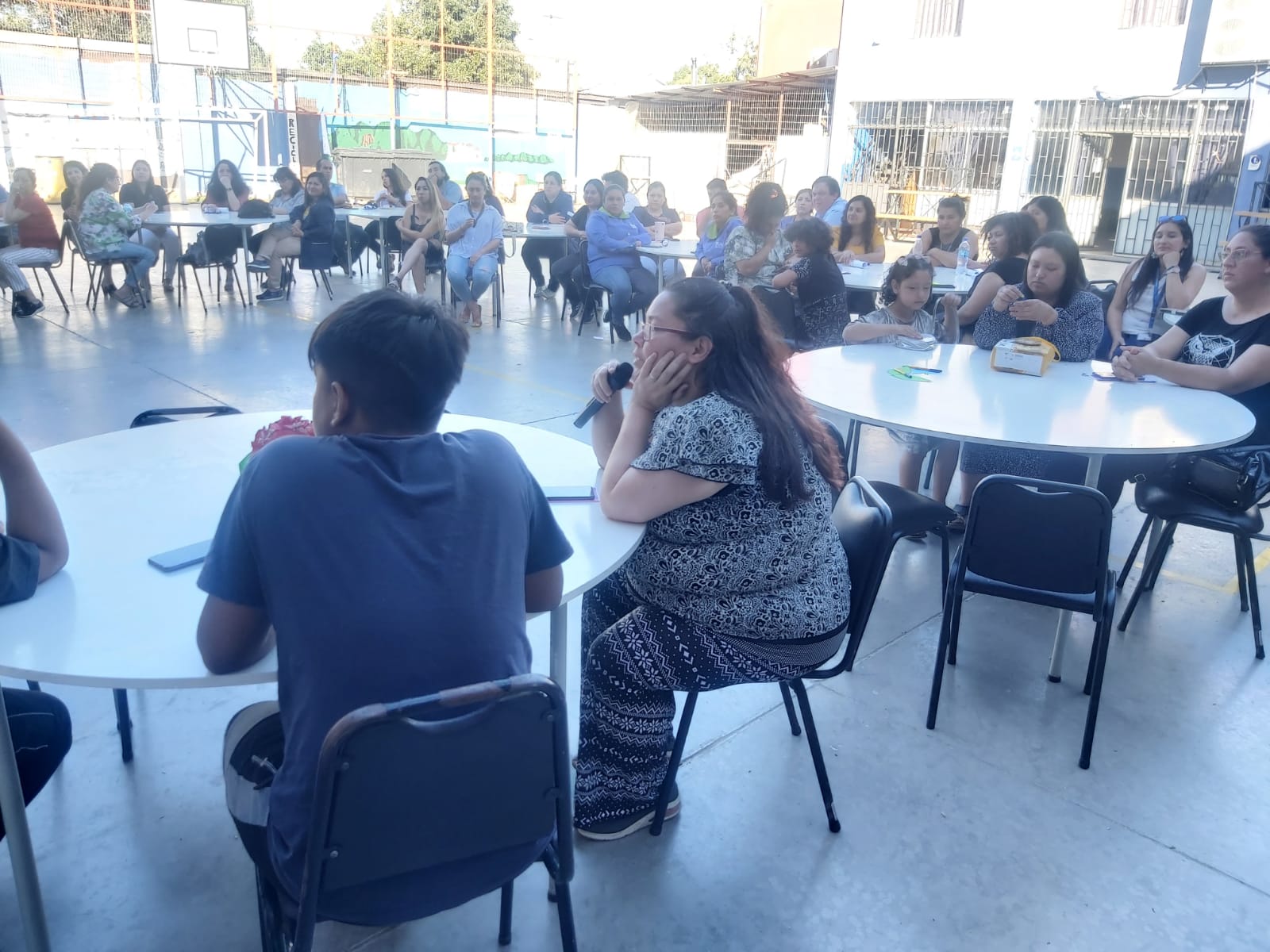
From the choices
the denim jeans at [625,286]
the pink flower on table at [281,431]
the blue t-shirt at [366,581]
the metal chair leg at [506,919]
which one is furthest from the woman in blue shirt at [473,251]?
the blue t-shirt at [366,581]

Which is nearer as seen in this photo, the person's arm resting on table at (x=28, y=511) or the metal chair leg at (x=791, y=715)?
the person's arm resting on table at (x=28, y=511)

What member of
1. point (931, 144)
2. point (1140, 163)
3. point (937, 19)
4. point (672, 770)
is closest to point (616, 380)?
point (672, 770)

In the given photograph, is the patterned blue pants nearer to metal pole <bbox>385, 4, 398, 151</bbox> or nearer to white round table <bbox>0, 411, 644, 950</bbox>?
white round table <bbox>0, 411, 644, 950</bbox>

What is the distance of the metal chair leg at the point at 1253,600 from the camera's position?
289 cm

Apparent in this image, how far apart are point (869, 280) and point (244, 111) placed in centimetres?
1486

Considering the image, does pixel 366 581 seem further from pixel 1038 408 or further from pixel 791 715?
pixel 1038 408

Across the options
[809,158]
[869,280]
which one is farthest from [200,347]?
[809,158]

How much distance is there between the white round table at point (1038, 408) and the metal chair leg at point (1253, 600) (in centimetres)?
44

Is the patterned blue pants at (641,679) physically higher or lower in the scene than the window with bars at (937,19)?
lower

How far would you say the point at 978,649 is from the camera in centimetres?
290

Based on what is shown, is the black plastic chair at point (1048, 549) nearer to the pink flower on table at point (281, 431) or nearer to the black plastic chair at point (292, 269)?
the pink flower on table at point (281, 431)

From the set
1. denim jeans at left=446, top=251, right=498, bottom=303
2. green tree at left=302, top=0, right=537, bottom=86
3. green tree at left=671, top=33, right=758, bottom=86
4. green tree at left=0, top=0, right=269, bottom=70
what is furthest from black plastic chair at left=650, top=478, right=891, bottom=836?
green tree at left=671, top=33, right=758, bottom=86

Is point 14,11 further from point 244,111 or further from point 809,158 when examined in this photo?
point 809,158

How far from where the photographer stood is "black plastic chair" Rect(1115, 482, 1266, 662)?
9.25 feet
